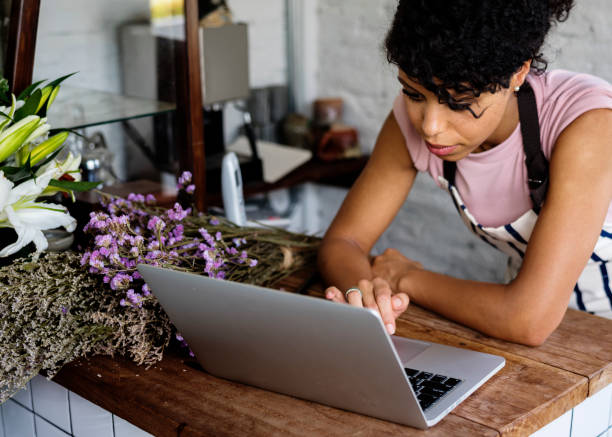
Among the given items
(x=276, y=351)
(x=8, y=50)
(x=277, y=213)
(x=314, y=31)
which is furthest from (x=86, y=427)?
(x=314, y=31)

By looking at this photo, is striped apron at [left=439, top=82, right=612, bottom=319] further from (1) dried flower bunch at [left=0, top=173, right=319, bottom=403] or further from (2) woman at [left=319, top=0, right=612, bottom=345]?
(1) dried flower bunch at [left=0, top=173, right=319, bottom=403]

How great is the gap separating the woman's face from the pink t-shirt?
0.32ft

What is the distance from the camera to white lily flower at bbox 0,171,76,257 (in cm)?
114

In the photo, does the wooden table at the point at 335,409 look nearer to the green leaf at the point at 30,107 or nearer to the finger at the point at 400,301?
the finger at the point at 400,301

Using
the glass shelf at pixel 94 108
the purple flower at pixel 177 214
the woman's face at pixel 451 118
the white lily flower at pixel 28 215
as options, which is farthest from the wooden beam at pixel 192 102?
the woman's face at pixel 451 118

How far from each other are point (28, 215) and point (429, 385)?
2.22ft

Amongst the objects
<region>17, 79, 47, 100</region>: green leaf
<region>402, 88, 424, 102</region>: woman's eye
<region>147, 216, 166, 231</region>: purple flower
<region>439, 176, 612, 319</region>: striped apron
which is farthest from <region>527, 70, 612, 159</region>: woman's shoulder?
<region>17, 79, 47, 100</region>: green leaf

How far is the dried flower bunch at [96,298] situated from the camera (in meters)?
1.10

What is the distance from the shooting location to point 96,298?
1148 mm

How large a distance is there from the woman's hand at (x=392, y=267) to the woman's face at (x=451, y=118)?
25 cm

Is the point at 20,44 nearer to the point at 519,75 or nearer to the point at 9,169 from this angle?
the point at 9,169

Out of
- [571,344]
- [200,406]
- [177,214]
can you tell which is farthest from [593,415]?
[177,214]

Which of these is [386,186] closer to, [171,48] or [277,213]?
[171,48]

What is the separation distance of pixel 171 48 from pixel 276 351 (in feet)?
3.20
